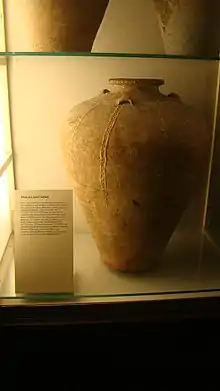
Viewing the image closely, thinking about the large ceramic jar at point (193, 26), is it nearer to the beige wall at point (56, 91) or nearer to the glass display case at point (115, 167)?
the glass display case at point (115, 167)

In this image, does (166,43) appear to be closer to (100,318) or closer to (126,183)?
(126,183)

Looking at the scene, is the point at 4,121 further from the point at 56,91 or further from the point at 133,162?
the point at 133,162

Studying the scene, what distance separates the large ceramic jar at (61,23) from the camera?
0.67m

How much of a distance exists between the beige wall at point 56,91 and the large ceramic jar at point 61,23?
0.21 m

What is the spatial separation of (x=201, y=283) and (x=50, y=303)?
266 mm

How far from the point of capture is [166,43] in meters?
0.77

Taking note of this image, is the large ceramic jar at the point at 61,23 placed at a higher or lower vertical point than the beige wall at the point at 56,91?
higher

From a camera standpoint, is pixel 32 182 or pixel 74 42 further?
pixel 32 182

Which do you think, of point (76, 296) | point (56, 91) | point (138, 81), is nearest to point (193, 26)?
point (138, 81)

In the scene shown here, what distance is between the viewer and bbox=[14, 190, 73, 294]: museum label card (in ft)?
2.31

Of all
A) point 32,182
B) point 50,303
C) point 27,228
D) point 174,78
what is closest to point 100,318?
point 50,303

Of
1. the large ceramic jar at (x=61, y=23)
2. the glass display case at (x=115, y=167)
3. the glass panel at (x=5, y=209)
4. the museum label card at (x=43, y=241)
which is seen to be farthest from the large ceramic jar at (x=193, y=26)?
the glass panel at (x=5, y=209)

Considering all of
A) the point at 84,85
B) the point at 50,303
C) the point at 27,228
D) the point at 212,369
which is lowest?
the point at 212,369

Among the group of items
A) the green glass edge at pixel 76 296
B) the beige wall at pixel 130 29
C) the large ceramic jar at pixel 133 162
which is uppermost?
the beige wall at pixel 130 29
